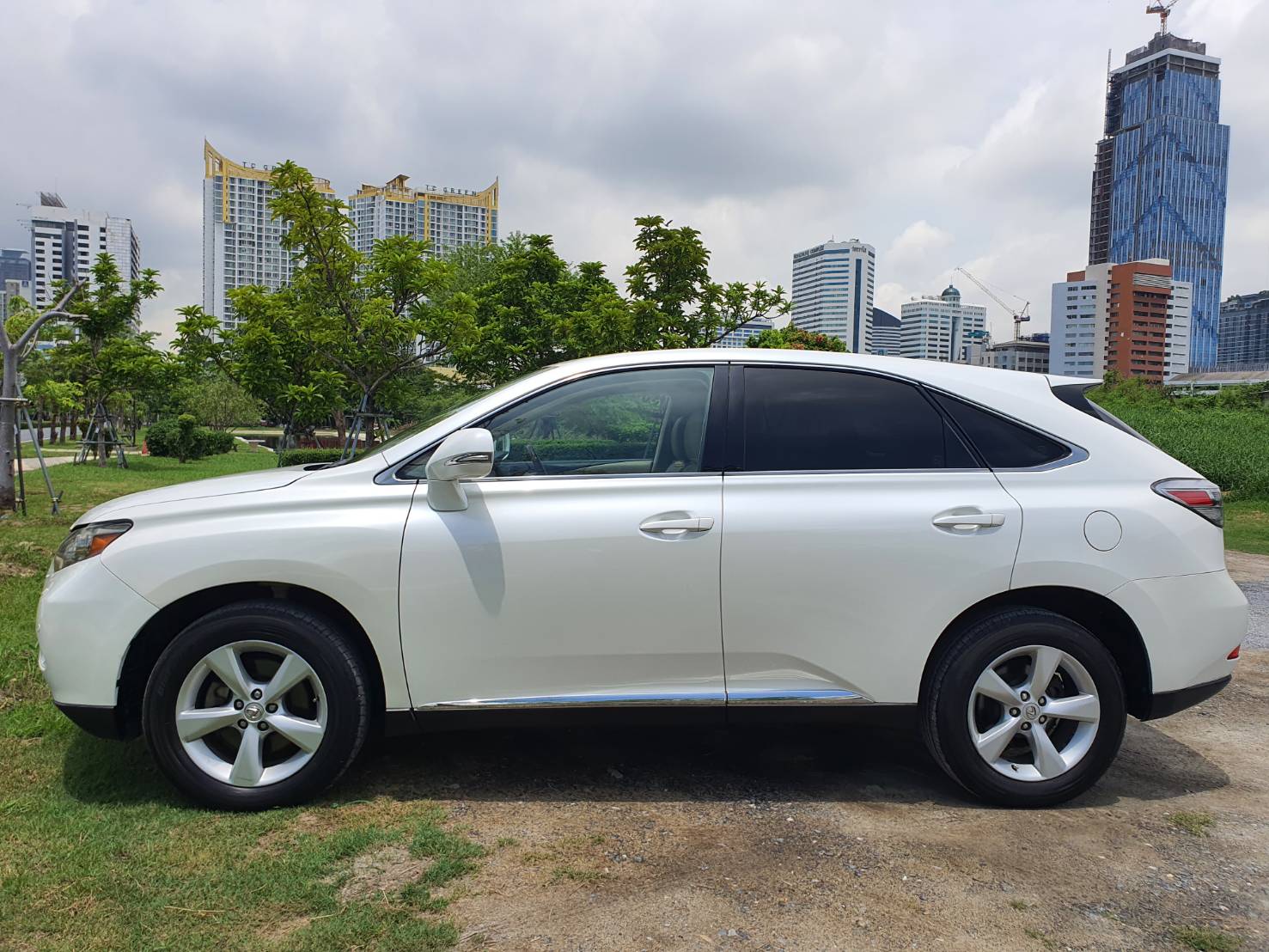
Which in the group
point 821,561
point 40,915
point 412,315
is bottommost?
point 40,915

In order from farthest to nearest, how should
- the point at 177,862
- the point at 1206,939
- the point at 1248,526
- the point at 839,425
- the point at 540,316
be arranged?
1. the point at 540,316
2. the point at 1248,526
3. the point at 839,425
4. the point at 177,862
5. the point at 1206,939

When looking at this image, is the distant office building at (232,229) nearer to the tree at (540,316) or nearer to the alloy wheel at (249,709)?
the tree at (540,316)

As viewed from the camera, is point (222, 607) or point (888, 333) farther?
point (888, 333)

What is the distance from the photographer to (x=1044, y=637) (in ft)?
11.2

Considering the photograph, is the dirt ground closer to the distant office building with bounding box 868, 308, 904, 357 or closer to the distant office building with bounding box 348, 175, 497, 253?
the distant office building with bounding box 348, 175, 497, 253

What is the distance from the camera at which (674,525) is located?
11.0ft

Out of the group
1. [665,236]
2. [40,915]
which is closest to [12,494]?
[40,915]

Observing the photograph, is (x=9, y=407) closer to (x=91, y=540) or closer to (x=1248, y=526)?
(x=91, y=540)

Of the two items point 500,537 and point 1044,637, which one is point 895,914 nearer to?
point 1044,637

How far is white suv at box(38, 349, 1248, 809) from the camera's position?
10.8 feet

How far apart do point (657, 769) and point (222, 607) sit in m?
1.90

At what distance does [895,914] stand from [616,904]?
0.84 meters

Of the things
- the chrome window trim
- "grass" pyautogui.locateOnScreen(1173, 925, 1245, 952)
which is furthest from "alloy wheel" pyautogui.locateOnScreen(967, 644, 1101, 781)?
the chrome window trim

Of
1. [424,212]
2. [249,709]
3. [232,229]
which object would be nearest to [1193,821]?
[249,709]
